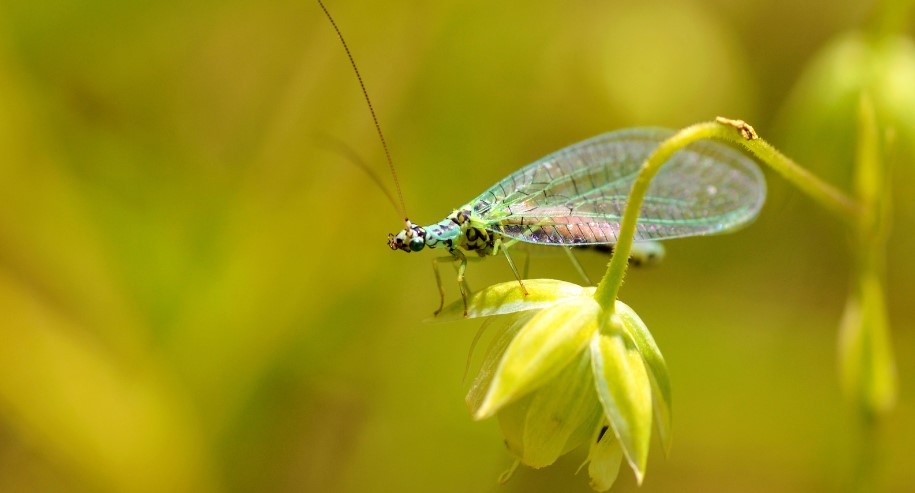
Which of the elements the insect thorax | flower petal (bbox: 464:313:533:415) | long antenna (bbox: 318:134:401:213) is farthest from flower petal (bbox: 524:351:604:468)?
long antenna (bbox: 318:134:401:213)

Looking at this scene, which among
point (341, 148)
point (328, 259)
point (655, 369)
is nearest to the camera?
point (655, 369)

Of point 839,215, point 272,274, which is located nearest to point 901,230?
point 839,215

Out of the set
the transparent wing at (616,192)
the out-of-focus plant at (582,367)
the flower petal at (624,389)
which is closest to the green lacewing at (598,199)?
the transparent wing at (616,192)

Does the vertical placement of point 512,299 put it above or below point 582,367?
above

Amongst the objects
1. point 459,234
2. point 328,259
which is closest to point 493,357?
point 459,234

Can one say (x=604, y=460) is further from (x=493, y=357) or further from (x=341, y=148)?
(x=341, y=148)

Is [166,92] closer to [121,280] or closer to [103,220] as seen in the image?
[103,220]

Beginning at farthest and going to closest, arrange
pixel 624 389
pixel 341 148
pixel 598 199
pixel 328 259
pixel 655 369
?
pixel 341 148 < pixel 328 259 < pixel 598 199 < pixel 655 369 < pixel 624 389

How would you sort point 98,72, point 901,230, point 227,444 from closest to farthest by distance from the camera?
point 227,444, point 98,72, point 901,230
